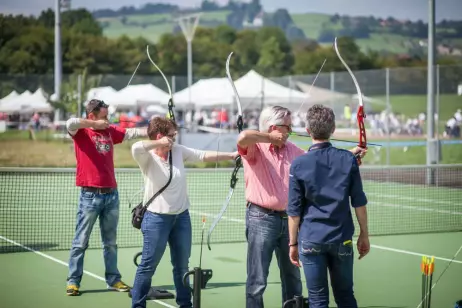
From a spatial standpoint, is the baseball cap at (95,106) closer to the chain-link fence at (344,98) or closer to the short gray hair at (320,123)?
the short gray hair at (320,123)

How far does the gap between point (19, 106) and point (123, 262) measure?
29513 mm

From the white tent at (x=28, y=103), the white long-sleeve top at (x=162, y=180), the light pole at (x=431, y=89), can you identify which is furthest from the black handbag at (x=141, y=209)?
the white tent at (x=28, y=103)

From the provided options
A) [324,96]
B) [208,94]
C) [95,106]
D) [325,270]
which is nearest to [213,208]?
[95,106]

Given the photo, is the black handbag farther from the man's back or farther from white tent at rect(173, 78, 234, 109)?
white tent at rect(173, 78, 234, 109)

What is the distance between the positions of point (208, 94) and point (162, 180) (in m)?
25.8

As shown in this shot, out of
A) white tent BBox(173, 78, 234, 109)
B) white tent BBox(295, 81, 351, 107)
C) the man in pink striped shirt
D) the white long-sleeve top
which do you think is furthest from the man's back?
white tent BBox(173, 78, 234, 109)

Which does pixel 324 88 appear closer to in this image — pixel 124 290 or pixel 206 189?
pixel 206 189

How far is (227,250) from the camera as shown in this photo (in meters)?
12.1

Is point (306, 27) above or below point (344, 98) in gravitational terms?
above

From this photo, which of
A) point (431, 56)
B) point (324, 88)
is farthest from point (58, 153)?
point (431, 56)

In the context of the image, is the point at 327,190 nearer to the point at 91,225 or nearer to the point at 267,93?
the point at 91,225

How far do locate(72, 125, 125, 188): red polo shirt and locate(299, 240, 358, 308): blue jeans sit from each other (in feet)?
11.3

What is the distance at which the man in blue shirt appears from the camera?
234 inches

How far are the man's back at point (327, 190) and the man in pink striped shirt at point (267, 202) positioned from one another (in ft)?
2.16
